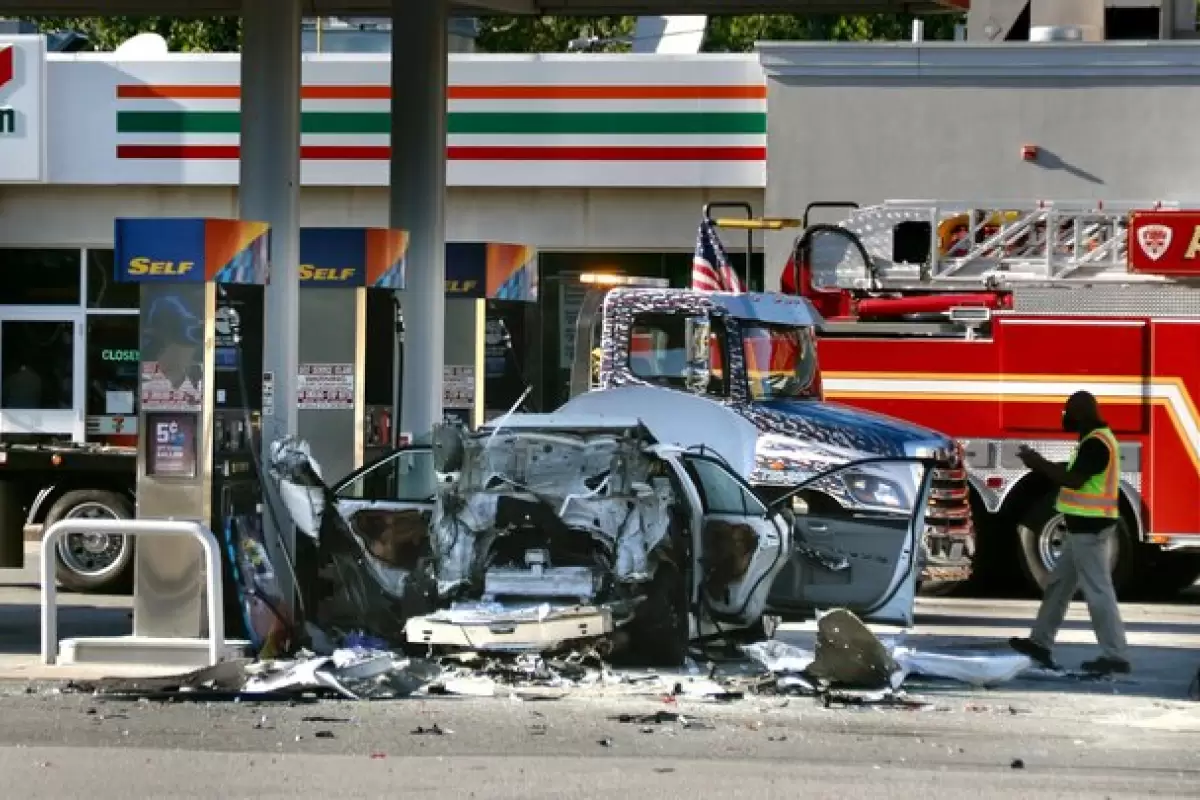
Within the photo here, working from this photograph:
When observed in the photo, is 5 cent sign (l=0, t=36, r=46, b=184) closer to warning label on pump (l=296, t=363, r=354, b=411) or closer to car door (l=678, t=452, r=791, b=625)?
warning label on pump (l=296, t=363, r=354, b=411)

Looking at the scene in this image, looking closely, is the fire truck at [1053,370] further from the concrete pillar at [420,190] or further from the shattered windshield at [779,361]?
the concrete pillar at [420,190]

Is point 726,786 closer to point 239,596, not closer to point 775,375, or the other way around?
point 239,596

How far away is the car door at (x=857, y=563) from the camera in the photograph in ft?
45.9

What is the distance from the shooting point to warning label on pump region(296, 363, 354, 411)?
16062 mm

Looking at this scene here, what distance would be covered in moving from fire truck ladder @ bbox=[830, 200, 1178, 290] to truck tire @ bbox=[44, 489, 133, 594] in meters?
6.94

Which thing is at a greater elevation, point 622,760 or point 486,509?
point 486,509

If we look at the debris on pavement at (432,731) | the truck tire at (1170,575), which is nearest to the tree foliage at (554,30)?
the truck tire at (1170,575)

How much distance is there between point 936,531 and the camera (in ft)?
55.4

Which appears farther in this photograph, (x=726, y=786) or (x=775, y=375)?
(x=775, y=375)

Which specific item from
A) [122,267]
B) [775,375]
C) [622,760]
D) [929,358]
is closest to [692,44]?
[929,358]


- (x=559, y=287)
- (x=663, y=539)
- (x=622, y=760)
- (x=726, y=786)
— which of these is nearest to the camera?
(x=726, y=786)

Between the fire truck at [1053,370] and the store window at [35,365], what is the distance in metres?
9.72

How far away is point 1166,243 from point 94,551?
9376mm

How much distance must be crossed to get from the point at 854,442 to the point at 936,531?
1.35 m
